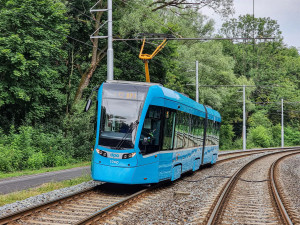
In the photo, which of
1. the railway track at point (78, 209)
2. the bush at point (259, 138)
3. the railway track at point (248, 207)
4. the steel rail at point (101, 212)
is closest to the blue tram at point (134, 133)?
the railway track at point (78, 209)

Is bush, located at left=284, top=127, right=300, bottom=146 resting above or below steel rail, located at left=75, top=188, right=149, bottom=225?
below

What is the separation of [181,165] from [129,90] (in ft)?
14.7

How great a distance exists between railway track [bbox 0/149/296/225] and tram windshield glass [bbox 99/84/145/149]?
1488 mm

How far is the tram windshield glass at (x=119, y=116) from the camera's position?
37.6 feet

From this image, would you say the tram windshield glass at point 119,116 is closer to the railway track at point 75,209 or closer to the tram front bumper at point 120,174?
the tram front bumper at point 120,174

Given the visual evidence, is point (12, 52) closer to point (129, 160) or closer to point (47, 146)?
point (47, 146)

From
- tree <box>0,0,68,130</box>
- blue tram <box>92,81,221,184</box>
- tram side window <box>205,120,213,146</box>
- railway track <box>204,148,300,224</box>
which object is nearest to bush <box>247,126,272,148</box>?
tram side window <box>205,120,213,146</box>

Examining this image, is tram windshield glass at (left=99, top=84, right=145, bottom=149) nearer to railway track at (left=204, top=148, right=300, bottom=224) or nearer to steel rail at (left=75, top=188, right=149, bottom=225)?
steel rail at (left=75, top=188, right=149, bottom=225)

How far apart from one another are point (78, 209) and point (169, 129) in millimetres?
5074

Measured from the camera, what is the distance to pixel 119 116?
11641mm

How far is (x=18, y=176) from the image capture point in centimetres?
1719

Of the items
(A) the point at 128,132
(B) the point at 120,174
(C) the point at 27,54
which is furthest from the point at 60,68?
(B) the point at 120,174

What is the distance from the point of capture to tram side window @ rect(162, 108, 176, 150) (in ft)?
42.4

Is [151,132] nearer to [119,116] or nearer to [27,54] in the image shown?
[119,116]
